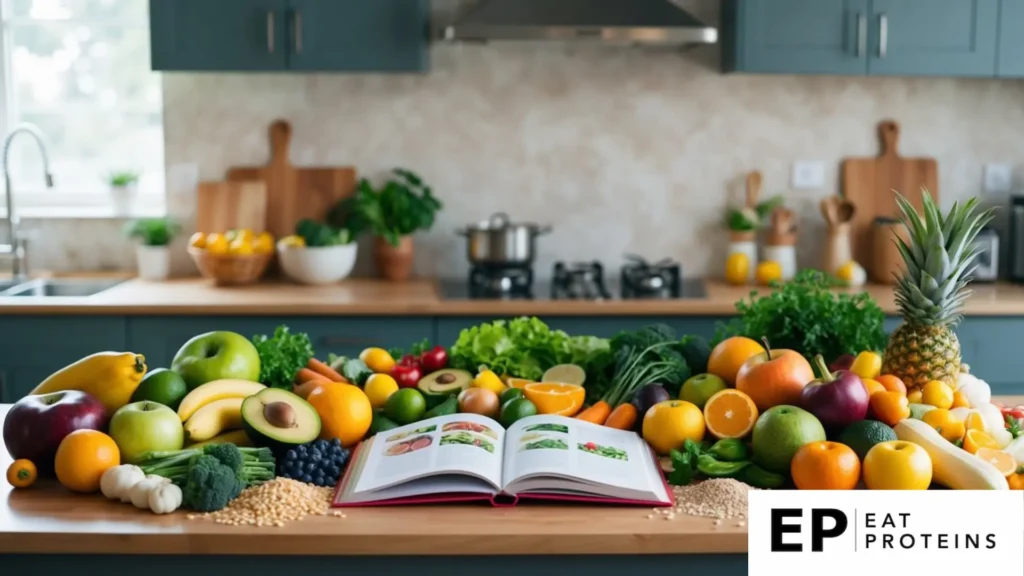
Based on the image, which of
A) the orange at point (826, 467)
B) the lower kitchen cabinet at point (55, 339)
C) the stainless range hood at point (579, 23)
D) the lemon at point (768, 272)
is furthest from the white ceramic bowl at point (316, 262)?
the orange at point (826, 467)

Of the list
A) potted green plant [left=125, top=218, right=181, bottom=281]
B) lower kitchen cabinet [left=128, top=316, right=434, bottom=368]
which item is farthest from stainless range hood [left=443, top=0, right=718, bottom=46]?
potted green plant [left=125, top=218, right=181, bottom=281]

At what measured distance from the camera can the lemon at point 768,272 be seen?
4113mm

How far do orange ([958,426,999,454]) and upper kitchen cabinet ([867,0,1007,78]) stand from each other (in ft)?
7.84

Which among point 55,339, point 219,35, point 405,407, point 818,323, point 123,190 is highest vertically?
point 219,35

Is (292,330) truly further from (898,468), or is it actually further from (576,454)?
(898,468)

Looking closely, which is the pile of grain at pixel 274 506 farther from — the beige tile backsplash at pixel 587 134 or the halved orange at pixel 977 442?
the beige tile backsplash at pixel 587 134

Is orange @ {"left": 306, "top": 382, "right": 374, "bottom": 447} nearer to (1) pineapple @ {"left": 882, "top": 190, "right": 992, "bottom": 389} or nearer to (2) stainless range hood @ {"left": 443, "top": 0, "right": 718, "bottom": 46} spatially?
(1) pineapple @ {"left": 882, "top": 190, "right": 992, "bottom": 389}

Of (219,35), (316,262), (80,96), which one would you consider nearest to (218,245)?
(316,262)

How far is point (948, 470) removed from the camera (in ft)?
5.62

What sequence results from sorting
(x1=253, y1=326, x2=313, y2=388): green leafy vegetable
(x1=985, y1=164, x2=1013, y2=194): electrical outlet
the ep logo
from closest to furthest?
the ep logo < (x1=253, y1=326, x2=313, y2=388): green leafy vegetable < (x1=985, y1=164, x2=1013, y2=194): electrical outlet

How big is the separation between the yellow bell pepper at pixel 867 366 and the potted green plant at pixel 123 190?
3121 millimetres

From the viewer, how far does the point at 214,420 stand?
1.87 m

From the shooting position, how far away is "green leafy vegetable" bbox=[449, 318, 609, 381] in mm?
2281

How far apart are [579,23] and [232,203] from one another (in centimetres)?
150
